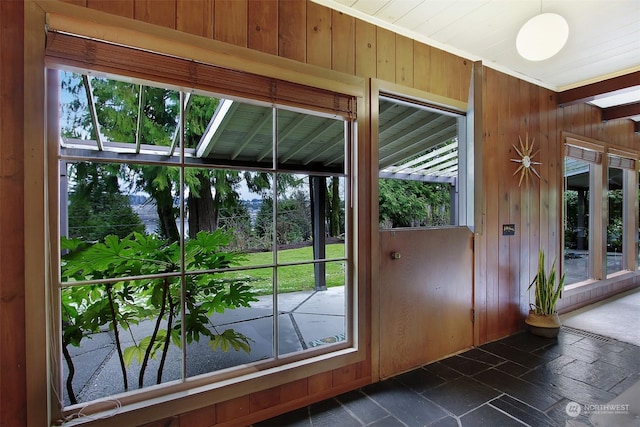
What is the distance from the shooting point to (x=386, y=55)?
6.82 ft

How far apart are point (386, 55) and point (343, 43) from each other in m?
0.35

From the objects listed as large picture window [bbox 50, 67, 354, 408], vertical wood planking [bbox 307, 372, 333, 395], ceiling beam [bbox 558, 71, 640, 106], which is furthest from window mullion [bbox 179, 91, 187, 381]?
ceiling beam [bbox 558, 71, 640, 106]

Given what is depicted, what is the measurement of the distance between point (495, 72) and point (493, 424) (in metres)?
2.64

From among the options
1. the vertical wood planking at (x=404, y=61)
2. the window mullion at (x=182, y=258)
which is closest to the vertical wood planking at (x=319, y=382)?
the window mullion at (x=182, y=258)

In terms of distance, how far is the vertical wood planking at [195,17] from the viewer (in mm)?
1458

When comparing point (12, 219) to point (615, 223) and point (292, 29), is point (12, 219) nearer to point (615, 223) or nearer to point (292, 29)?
point (292, 29)

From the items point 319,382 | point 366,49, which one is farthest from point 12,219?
point 366,49

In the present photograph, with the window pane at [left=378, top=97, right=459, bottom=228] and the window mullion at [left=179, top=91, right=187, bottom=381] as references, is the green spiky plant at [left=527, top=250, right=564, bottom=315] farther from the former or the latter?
the window mullion at [left=179, top=91, right=187, bottom=381]

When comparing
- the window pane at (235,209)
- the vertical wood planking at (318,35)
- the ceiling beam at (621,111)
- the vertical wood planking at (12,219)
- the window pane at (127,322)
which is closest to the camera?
the vertical wood planking at (12,219)

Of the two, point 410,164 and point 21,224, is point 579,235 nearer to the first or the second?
point 410,164

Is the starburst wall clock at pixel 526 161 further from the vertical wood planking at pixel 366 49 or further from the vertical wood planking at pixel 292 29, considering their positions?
the vertical wood planking at pixel 292 29

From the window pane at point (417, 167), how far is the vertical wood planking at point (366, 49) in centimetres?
25

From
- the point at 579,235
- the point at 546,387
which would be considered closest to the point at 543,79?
the point at 579,235

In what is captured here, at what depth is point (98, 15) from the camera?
128cm
